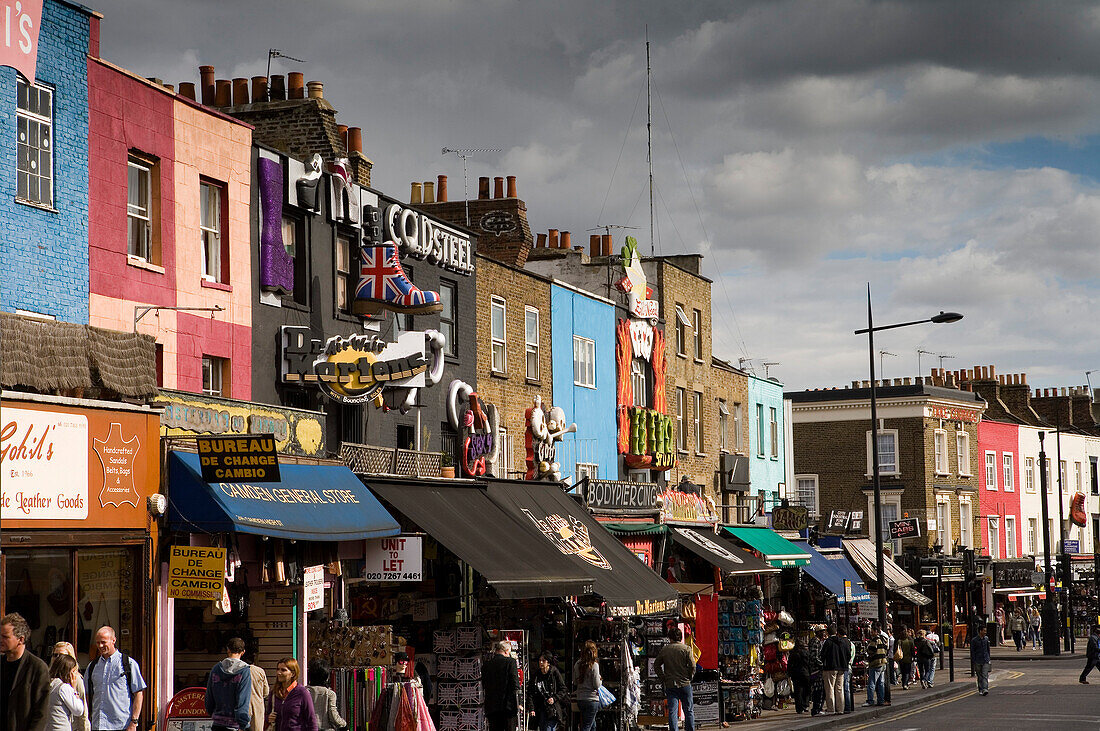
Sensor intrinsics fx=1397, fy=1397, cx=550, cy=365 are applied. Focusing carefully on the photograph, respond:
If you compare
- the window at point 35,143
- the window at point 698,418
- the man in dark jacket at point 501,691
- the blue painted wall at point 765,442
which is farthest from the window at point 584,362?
the window at point 35,143

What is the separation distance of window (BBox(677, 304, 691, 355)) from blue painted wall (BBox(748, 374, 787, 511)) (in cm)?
516

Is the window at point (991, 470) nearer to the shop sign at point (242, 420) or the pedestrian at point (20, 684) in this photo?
the shop sign at point (242, 420)

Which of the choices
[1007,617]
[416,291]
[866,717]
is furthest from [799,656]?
[1007,617]

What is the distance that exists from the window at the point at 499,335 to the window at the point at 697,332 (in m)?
12.3

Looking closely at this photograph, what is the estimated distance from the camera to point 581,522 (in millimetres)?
27734

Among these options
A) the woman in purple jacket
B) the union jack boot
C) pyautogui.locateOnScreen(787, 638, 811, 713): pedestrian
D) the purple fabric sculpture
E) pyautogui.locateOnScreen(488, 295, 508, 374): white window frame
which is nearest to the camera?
the woman in purple jacket

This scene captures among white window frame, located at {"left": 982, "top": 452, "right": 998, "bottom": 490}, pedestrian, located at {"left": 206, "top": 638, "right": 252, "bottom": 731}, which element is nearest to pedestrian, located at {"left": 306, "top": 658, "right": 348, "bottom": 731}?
pedestrian, located at {"left": 206, "top": 638, "right": 252, "bottom": 731}

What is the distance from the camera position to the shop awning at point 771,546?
116 ft

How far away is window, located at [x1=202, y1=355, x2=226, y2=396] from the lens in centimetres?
2166

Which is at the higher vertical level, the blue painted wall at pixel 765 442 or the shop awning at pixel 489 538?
the blue painted wall at pixel 765 442

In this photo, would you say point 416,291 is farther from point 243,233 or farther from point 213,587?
point 213,587

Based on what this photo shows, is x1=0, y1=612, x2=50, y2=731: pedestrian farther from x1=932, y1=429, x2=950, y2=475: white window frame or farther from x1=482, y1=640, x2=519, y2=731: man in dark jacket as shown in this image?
x1=932, y1=429, x2=950, y2=475: white window frame

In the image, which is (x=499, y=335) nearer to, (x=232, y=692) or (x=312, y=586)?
(x=312, y=586)

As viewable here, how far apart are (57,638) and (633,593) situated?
11068 mm
